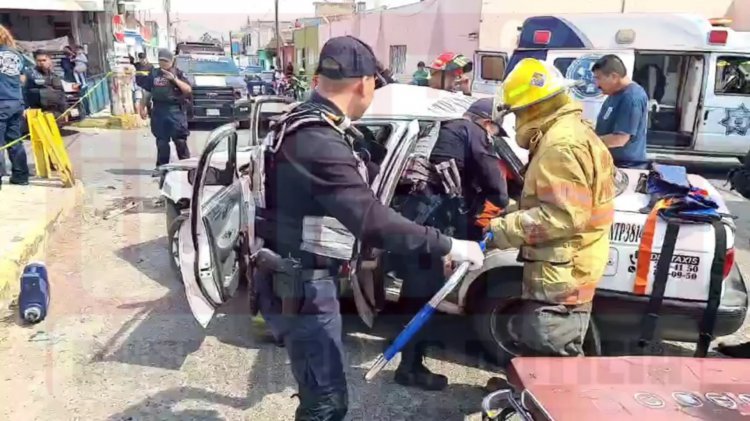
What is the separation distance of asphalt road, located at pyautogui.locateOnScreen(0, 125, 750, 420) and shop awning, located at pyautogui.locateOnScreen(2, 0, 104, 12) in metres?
15.8

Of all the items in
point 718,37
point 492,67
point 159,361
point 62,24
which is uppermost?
point 62,24

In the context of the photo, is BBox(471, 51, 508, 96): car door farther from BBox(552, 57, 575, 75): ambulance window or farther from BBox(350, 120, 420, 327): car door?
BBox(350, 120, 420, 327): car door

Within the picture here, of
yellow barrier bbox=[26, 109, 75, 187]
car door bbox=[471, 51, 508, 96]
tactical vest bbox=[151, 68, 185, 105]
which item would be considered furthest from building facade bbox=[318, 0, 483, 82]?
yellow barrier bbox=[26, 109, 75, 187]

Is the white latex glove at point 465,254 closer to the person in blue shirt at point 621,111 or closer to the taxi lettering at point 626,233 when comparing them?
the taxi lettering at point 626,233

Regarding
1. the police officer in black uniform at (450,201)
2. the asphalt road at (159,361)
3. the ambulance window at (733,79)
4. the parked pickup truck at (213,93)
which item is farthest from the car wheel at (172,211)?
the parked pickup truck at (213,93)

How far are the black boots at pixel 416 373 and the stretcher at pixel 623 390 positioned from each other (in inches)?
48.5

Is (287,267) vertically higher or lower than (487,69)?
lower

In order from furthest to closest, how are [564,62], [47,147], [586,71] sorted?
[564,62]
[586,71]
[47,147]

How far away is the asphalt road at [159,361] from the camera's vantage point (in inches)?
130

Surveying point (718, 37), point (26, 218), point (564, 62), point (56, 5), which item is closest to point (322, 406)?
point (26, 218)

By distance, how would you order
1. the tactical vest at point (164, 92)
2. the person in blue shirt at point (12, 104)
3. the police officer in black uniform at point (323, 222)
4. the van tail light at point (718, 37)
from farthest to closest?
the van tail light at point (718, 37) < the tactical vest at point (164, 92) < the person in blue shirt at point (12, 104) < the police officer in black uniform at point (323, 222)

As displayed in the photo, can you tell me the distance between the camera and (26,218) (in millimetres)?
5859

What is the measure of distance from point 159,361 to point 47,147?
489 cm

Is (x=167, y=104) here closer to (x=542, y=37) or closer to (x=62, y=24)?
(x=542, y=37)
